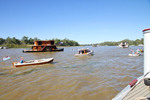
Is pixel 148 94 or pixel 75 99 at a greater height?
pixel 148 94

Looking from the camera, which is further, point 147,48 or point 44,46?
point 44,46

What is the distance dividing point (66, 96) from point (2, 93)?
485cm

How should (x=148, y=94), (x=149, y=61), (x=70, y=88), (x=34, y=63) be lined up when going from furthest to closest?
(x=34, y=63)
(x=70, y=88)
(x=149, y=61)
(x=148, y=94)

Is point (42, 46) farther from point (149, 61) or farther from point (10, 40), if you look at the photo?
point (10, 40)

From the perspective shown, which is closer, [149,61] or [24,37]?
[149,61]

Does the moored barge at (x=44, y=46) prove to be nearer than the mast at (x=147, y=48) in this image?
No

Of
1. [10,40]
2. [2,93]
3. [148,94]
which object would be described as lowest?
[2,93]

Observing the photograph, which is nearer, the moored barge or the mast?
the mast

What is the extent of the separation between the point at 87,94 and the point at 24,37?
151247 millimetres

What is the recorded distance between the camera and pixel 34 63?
55.6 feet

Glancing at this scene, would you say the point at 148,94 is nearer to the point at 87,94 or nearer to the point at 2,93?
the point at 87,94

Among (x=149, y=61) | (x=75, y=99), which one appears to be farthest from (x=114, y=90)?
(x=149, y=61)

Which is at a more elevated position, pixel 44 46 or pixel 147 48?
pixel 44 46

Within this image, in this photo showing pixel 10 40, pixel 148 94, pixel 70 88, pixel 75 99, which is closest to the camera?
pixel 148 94
